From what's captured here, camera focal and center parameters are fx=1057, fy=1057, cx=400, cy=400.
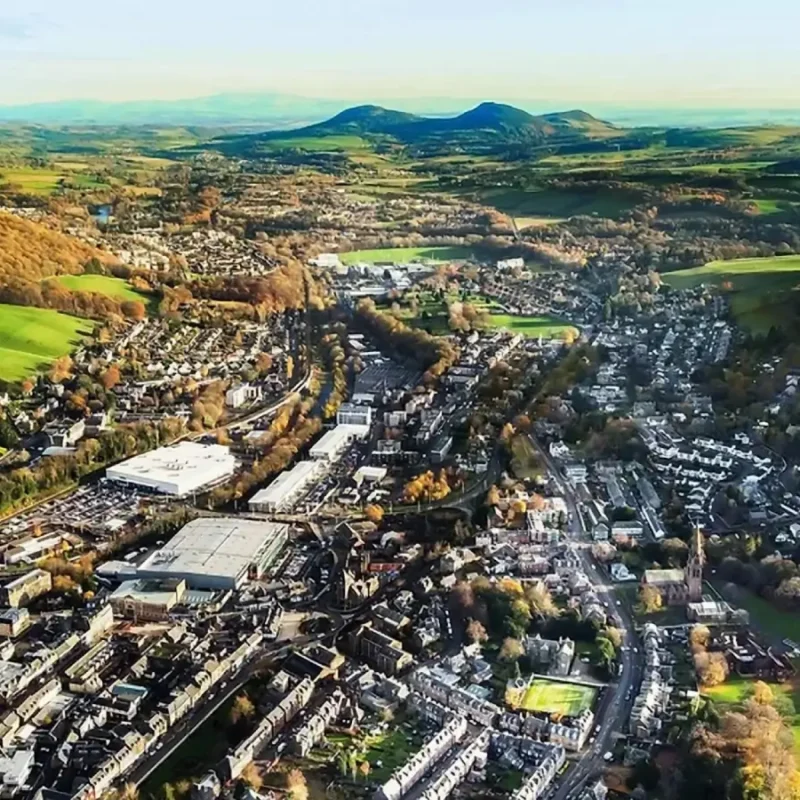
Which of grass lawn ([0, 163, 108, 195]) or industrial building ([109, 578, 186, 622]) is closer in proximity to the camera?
industrial building ([109, 578, 186, 622])

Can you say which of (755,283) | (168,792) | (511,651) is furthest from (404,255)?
(168,792)

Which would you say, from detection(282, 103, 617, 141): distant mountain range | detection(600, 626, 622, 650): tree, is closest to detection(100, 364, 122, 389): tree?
detection(600, 626, 622, 650): tree

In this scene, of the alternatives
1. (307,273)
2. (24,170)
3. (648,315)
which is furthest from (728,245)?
(24,170)

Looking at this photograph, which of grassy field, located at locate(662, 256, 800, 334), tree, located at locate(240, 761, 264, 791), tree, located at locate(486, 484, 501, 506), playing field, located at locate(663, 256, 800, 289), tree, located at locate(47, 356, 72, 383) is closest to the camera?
tree, located at locate(240, 761, 264, 791)

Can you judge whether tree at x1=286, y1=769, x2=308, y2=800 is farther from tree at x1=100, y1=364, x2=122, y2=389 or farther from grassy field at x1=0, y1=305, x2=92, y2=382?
grassy field at x1=0, y1=305, x2=92, y2=382

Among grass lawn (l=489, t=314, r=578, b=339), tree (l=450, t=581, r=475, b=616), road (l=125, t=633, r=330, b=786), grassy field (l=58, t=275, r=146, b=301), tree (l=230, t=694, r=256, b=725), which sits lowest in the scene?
road (l=125, t=633, r=330, b=786)

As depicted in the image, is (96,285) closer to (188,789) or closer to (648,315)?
(648,315)

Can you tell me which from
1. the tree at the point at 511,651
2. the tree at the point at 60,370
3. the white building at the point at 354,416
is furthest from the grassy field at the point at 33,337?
the tree at the point at 511,651
